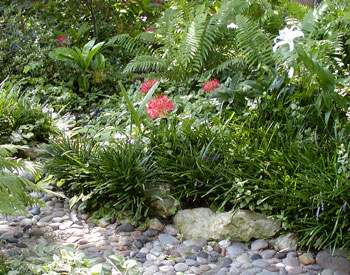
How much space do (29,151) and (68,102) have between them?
1.11m

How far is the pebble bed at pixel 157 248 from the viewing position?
254cm

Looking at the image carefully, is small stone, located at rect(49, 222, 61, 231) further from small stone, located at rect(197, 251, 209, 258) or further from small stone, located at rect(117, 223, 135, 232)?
small stone, located at rect(197, 251, 209, 258)

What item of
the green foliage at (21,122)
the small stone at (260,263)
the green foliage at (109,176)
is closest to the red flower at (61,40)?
the green foliage at (21,122)

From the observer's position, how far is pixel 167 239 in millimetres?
2893

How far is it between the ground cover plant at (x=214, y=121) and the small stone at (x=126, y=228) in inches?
4.0

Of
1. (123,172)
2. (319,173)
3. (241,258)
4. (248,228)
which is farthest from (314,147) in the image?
(123,172)

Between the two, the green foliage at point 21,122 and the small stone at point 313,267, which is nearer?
the small stone at point 313,267

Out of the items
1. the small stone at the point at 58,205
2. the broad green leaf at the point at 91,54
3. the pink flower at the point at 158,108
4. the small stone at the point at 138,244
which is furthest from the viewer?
the broad green leaf at the point at 91,54

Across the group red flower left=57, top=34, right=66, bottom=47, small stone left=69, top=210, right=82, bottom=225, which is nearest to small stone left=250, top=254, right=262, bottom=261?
small stone left=69, top=210, right=82, bottom=225

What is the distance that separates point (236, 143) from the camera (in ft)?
10.7

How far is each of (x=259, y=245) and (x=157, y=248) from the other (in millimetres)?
647

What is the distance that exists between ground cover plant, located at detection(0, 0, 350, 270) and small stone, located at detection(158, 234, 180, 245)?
25cm

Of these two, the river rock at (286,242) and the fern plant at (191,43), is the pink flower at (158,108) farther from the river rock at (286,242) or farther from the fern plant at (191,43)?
the river rock at (286,242)

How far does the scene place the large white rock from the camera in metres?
2.82
